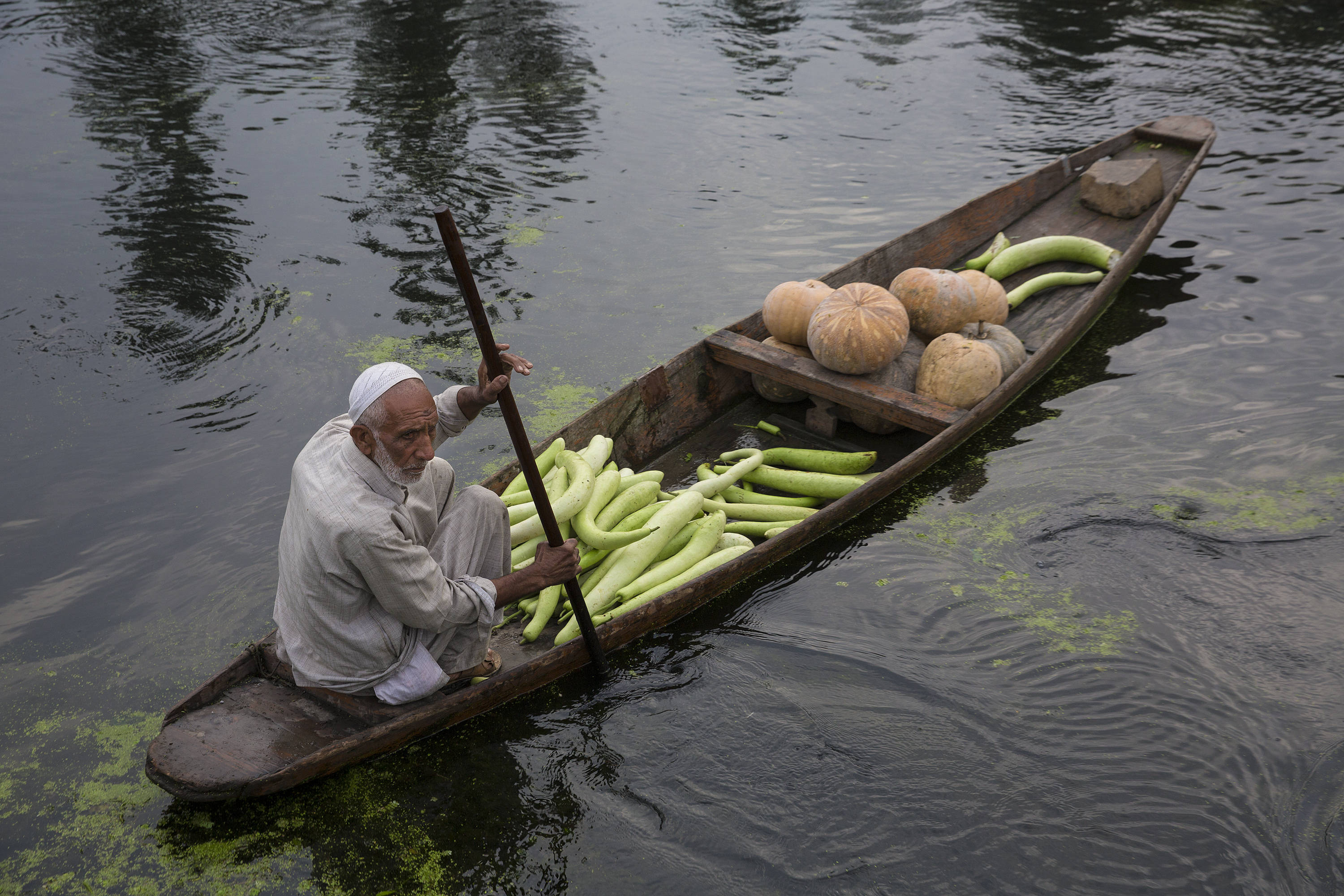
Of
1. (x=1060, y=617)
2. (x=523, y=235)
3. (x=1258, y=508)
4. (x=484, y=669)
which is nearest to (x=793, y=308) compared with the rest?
(x=1060, y=617)

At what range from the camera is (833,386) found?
18.7 ft

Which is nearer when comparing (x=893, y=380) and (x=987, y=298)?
(x=893, y=380)

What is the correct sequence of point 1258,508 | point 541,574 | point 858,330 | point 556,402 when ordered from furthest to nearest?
1. point 556,402
2. point 858,330
3. point 1258,508
4. point 541,574

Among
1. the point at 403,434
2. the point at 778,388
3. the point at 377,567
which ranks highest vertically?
the point at 403,434

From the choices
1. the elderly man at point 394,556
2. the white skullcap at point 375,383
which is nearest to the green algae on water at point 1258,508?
the elderly man at point 394,556

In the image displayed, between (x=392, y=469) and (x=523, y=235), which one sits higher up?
(x=392, y=469)

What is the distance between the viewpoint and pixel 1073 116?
1219 cm

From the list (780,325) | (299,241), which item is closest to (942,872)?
(780,325)

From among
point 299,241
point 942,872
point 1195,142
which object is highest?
point 1195,142

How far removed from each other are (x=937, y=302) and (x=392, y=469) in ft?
13.8

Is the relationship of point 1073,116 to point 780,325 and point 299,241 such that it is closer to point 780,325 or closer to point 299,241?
point 780,325

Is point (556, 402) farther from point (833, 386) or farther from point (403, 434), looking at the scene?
point (403, 434)

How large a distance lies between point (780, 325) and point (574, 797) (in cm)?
347

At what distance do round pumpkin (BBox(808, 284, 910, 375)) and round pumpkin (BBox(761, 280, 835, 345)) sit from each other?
0.70ft
